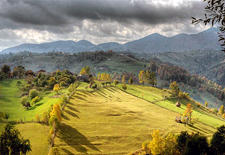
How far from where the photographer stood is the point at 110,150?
49812 mm

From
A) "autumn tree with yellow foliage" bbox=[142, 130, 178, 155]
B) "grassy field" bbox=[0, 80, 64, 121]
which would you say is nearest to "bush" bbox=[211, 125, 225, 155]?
"autumn tree with yellow foliage" bbox=[142, 130, 178, 155]

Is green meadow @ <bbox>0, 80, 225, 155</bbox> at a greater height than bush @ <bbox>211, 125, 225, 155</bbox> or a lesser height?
lesser

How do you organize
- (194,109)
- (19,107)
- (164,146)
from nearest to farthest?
(164,146) → (19,107) → (194,109)

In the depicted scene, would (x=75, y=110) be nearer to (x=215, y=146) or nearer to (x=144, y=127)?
(x=144, y=127)

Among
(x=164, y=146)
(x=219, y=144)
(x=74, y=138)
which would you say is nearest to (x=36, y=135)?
(x=74, y=138)

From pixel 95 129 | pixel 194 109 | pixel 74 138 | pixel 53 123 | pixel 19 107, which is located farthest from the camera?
pixel 194 109

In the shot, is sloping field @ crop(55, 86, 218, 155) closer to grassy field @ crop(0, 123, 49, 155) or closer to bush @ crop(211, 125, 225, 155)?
grassy field @ crop(0, 123, 49, 155)

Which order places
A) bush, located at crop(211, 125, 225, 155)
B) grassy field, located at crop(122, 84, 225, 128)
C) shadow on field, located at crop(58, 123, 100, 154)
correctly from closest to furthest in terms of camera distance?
bush, located at crop(211, 125, 225, 155) < shadow on field, located at crop(58, 123, 100, 154) < grassy field, located at crop(122, 84, 225, 128)

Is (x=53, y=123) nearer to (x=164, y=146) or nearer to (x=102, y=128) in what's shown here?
(x=102, y=128)

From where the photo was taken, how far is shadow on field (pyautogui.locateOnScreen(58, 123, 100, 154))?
161 feet

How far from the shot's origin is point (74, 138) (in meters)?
52.3

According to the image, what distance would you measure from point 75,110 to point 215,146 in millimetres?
54617

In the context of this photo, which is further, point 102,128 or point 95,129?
point 102,128

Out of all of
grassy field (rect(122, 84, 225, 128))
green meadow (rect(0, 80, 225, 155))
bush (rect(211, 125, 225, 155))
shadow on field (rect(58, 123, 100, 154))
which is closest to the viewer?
bush (rect(211, 125, 225, 155))
